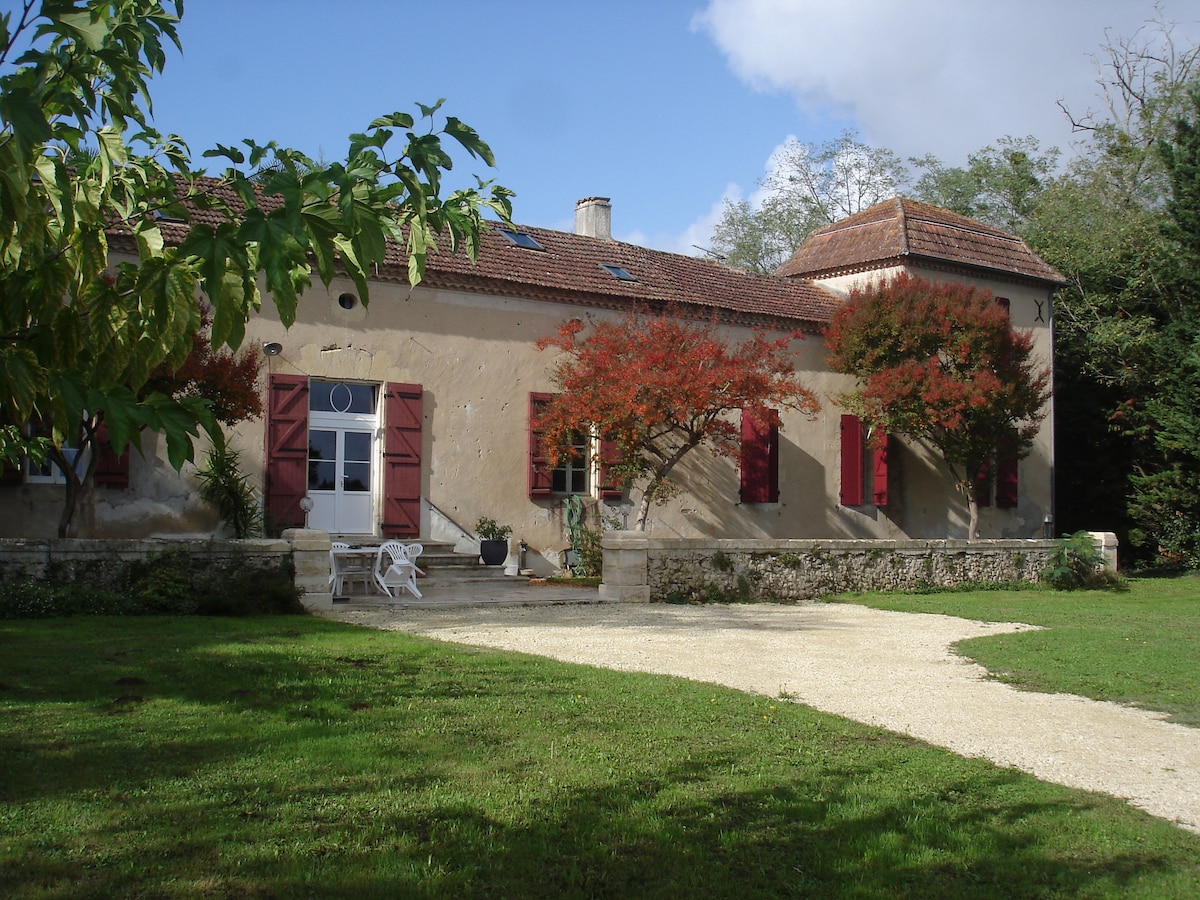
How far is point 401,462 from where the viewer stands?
15.3 m

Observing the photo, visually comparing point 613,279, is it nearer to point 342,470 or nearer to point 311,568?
point 342,470

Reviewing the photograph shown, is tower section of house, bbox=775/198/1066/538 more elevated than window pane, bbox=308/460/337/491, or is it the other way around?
tower section of house, bbox=775/198/1066/538

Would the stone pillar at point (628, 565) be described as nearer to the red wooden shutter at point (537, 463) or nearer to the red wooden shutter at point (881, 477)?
the red wooden shutter at point (537, 463)

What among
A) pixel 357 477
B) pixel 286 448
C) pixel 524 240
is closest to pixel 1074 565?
pixel 524 240

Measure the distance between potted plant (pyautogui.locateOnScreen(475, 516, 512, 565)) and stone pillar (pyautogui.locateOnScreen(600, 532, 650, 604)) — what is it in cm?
281

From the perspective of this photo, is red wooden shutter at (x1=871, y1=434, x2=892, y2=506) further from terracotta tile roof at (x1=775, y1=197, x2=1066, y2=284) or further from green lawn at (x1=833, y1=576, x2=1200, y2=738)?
green lawn at (x1=833, y1=576, x2=1200, y2=738)

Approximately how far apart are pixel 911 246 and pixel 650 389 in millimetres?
8079

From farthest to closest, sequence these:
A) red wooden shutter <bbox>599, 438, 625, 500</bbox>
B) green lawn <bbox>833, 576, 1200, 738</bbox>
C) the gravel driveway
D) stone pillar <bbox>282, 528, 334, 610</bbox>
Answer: red wooden shutter <bbox>599, 438, 625, 500</bbox> → stone pillar <bbox>282, 528, 334, 610</bbox> → green lawn <bbox>833, 576, 1200, 738</bbox> → the gravel driveway

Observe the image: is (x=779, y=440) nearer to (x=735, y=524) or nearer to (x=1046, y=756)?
(x=735, y=524)

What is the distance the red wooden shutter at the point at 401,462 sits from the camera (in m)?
15.2

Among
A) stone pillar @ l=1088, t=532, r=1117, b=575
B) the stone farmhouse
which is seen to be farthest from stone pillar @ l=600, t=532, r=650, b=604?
stone pillar @ l=1088, t=532, r=1117, b=575

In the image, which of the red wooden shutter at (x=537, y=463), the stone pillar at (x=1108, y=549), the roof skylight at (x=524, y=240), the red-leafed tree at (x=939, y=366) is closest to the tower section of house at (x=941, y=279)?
the red-leafed tree at (x=939, y=366)

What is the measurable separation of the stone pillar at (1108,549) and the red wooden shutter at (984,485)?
2155 mm

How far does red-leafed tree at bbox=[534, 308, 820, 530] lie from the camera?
1460 cm
